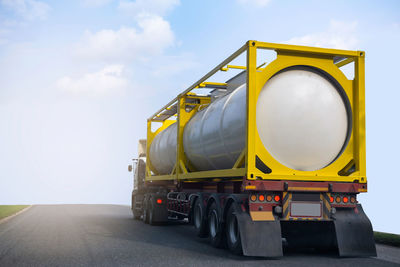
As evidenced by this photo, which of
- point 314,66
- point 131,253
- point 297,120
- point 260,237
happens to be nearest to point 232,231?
point 260,237

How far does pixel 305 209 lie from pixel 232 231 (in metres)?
1.48

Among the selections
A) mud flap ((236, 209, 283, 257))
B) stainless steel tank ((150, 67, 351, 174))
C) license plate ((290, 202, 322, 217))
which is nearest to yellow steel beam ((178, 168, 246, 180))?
stainless steel tank ((150, 67, 351, 174))

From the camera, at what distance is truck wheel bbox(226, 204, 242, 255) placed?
9803 millimetres

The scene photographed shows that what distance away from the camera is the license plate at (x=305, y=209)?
985cm

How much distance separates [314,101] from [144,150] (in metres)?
13.4

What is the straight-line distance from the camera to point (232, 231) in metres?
10.1

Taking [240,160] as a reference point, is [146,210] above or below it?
below

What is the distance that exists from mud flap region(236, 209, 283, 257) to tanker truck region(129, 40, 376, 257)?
0.7 inches

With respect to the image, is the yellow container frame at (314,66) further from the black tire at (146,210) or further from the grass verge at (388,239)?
the black tire at (146,210)

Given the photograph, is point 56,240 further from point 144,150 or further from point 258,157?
point 144,150

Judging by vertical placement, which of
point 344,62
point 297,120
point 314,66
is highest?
point 344,62

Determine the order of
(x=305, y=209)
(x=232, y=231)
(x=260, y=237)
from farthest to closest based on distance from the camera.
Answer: (x=232, y=231), (x=305, y=209), (x=260, y=237)

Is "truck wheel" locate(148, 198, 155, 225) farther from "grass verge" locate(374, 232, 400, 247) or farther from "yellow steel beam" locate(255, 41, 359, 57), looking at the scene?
"yellow steel beam" locate(255, 41, 359, 57)

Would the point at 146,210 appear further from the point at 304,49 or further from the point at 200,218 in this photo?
the point at 304,49
